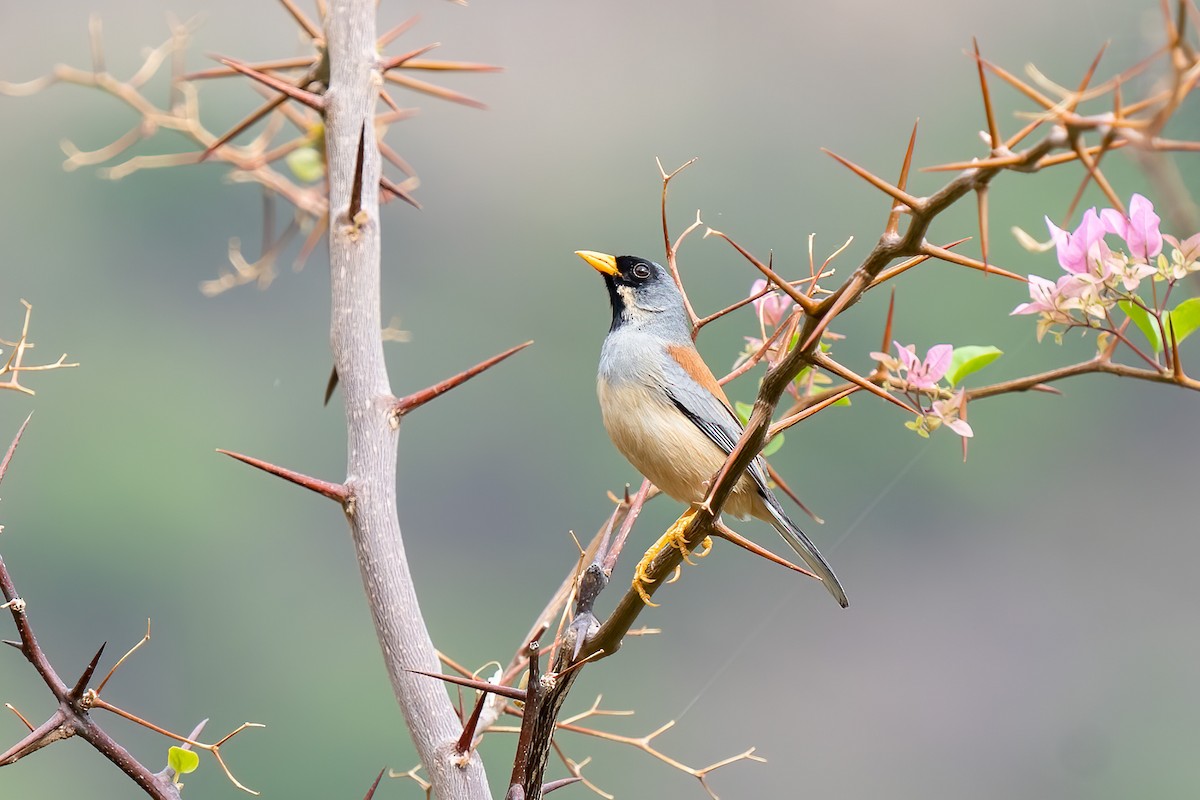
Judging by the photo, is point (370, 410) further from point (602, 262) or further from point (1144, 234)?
point (602, 262)

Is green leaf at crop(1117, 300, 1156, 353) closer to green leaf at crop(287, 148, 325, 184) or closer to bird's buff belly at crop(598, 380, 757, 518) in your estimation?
bird's buff belly at crop(598, 380, 757, 518)

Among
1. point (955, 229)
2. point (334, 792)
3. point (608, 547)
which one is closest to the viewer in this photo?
point (608, 547)

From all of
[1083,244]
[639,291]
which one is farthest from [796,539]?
[1083,244]

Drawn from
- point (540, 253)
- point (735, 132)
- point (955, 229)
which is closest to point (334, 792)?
point (540, 253)

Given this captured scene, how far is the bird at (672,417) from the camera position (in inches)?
55.3

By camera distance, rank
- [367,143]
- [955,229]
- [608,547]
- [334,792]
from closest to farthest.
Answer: [608,547] < [367,143] < [334,792] < [955,229]

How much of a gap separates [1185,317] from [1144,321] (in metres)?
0.03

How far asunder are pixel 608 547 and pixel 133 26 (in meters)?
3.89

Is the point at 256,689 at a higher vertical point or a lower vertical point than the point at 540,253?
lower

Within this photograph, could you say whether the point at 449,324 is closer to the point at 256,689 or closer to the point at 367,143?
the point at 256,689

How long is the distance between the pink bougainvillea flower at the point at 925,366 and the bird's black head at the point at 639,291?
86 cm

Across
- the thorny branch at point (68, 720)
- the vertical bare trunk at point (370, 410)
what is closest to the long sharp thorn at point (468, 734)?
the vertical bare trunk at point (370, 410)

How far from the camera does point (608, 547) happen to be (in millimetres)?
966

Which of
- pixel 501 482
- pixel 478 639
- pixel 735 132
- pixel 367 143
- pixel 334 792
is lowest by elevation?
pixel 334 792
